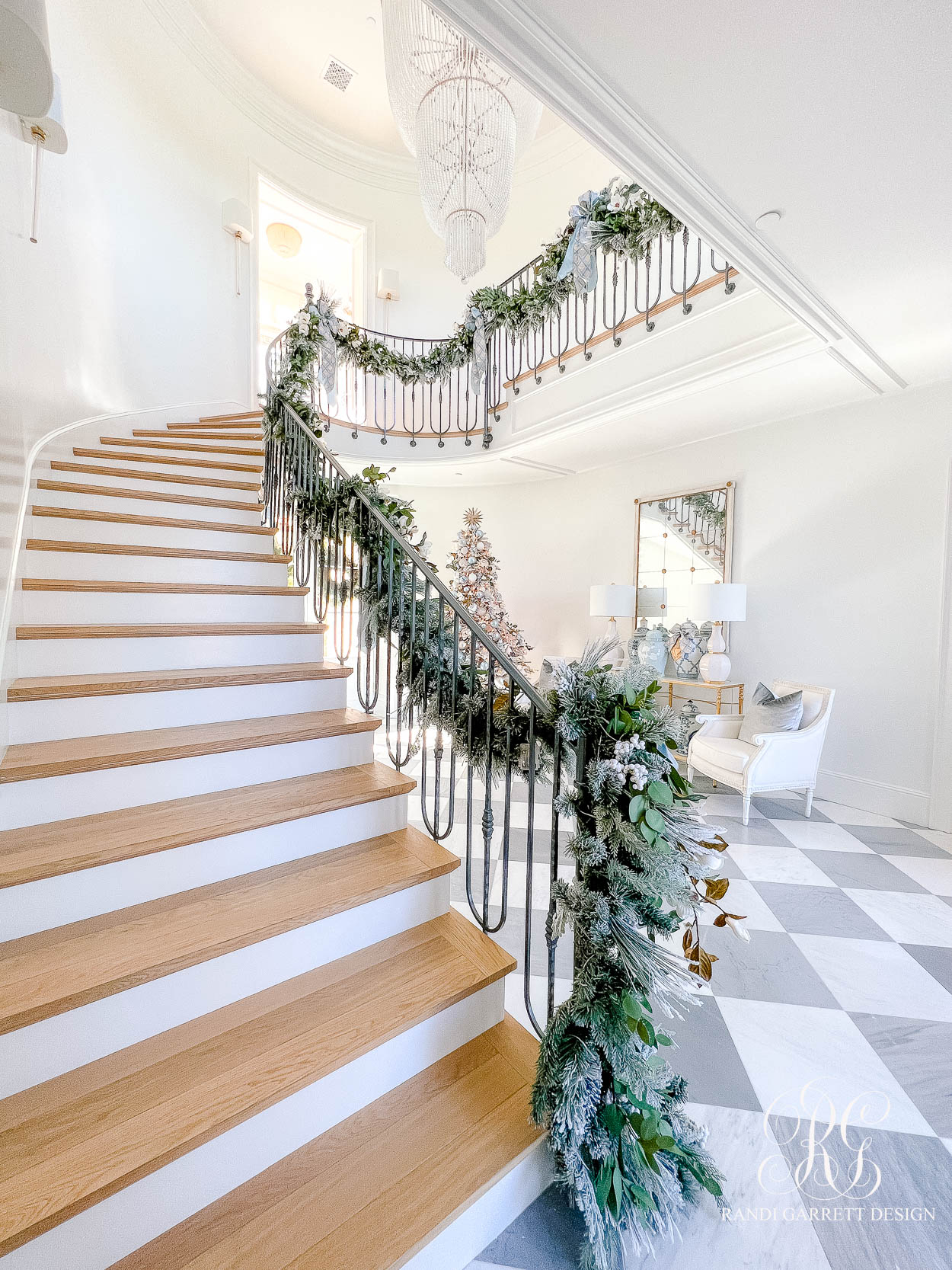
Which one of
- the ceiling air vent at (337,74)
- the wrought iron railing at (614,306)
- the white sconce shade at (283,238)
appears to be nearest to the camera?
the wrought iron railing at (614,306)

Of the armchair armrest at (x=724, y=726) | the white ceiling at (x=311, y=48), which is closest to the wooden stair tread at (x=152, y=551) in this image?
the armchair armrest at (x=724, y=726)

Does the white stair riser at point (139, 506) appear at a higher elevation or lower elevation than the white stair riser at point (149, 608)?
higher

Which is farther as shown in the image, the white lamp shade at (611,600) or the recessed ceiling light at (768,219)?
the white lamp shade at (611,600)

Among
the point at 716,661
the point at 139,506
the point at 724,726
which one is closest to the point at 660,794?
the point at 139,506

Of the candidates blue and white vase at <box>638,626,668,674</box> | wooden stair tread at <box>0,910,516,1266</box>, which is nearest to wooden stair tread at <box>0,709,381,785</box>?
wooden stair tread at <box>0,910,516,1266</box>

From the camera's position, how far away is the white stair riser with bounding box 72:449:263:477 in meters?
2.90

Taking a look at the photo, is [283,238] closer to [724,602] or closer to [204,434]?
[204,434]

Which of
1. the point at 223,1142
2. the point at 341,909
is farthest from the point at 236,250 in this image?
the point at 223,1142

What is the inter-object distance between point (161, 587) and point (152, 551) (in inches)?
10.0

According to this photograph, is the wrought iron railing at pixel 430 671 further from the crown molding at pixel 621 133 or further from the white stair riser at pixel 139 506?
the crown molding at pixel 621 133

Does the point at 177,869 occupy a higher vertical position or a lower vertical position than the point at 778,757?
higher

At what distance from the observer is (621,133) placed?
161 centimetres

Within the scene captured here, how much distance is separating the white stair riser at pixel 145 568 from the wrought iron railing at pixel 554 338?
2.25m

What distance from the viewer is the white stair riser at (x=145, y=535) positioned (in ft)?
7.18
